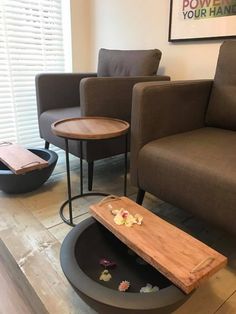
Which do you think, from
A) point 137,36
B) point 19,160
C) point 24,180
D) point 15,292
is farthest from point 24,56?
point 15,292

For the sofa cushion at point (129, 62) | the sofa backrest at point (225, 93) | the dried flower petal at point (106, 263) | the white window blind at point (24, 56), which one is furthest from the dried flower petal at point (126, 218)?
the white window blind at point (24, 56)

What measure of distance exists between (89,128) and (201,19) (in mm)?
986

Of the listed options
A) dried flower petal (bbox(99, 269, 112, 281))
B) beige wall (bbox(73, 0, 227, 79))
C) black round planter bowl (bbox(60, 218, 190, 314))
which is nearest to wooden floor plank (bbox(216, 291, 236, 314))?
black round planter bowl (bbox(60, 218, 190, 314))

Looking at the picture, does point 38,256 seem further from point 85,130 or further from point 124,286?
point 85,130

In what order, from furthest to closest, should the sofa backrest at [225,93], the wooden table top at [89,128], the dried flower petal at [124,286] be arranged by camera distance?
1. the sofa backrest at [225,93]
2. the wooden table top at [89,128]
3. the dried flower petal at [124,286]

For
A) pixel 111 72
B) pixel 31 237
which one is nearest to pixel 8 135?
pixel 111 72

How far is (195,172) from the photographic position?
89 cm

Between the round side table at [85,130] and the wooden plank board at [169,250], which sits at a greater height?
the round side table at [85,130]

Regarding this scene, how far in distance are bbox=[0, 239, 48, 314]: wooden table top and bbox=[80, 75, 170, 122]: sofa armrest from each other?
2.53ft

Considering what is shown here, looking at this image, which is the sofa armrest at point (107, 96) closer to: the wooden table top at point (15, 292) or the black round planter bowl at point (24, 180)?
the black round planter bowl at point (24, 180)

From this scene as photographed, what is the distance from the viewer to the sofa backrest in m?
1.23

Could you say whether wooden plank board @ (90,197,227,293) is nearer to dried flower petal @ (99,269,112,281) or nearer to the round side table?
dried flower petal @ (99,269,112,281)

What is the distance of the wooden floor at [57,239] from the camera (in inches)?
32.7

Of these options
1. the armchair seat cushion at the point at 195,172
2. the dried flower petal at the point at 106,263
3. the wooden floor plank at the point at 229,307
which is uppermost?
the armchair seat cushion at the point at 195,172
